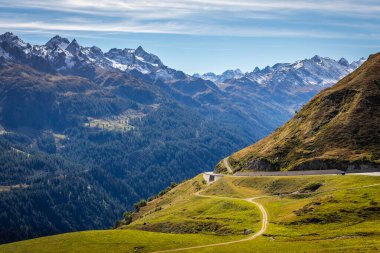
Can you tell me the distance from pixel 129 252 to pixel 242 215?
41.5 meters

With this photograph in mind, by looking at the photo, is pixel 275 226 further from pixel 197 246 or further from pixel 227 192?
pixel 227 192

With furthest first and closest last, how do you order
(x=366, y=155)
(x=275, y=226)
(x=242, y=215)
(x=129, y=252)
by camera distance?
1. (x=366, y=155)
2. (x=242, y=215)
3. (x=275, y=226)
4. (x=129, y=252)

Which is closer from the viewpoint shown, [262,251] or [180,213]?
[262,251]

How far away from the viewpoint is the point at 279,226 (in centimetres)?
12769

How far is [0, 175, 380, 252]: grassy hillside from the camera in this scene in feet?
360

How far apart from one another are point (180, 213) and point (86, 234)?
4319 centimetres

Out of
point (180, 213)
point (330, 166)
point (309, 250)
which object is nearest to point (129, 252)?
point (309, 250)

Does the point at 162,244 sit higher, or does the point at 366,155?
the point at 366,155

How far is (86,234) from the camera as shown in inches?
5172

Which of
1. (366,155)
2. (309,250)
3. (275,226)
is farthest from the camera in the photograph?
(366,155)

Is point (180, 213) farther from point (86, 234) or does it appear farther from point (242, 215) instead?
point (86, 234)

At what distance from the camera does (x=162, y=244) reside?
394ft

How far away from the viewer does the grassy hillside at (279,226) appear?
110m

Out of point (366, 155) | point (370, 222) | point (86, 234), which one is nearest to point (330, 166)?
point (366, 155)
